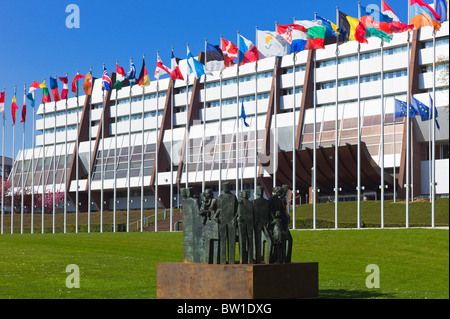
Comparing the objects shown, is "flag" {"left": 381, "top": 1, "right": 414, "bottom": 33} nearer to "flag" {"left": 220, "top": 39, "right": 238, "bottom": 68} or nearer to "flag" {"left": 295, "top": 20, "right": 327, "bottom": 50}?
"flag" {"left": 295, "top": 20, "right": 327, "bottom": 50}

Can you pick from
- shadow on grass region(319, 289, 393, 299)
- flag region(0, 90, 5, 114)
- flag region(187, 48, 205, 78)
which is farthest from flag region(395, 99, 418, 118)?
flag region(0, 90, 5, 114)

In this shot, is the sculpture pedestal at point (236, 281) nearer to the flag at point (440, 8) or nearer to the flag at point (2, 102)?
the flag at point (440, 8)

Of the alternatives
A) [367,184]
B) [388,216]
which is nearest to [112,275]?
[388,216]

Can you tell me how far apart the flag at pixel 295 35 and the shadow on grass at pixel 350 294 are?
24.3 metres

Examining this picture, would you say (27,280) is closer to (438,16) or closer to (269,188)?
(438,16)

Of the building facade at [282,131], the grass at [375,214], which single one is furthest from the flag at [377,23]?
the grass at [375,214]

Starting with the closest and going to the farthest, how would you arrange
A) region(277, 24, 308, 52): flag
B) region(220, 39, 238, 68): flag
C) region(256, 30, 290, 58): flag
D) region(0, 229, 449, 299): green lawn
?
region(0, 229, 449, 299): green lawn, region(277, 24, 308, 52): flag, region(256, 30, 290, 58): flag, region(220, 39, 238, 68): flag

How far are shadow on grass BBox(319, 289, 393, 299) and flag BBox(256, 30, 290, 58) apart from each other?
25476 millimetres

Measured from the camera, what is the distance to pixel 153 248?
36594 mm

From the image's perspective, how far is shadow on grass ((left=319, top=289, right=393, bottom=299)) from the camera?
1842 centimetres

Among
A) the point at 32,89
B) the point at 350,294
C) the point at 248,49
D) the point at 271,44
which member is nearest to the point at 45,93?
the point at 32,89

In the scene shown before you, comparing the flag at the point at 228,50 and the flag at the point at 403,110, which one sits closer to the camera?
the flag at the point at 403,110

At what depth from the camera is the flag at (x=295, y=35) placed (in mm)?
41500

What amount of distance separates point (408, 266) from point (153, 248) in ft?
48.1
